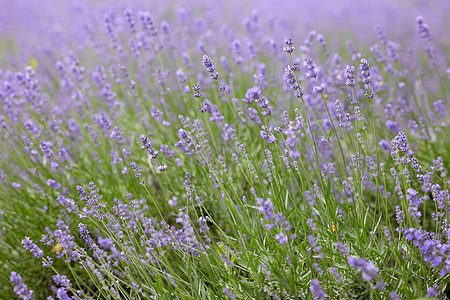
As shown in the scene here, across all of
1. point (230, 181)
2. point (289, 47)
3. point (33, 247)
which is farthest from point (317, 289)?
point (33, 247)

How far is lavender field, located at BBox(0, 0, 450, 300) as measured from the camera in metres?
1.80

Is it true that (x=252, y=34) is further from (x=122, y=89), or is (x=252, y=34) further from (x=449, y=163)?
(x=449, y=163)

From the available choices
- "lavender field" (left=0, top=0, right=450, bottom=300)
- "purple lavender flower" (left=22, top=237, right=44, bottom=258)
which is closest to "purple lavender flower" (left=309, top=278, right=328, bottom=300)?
"lavender field" (left=0, top=0, right=450, bottom=300)

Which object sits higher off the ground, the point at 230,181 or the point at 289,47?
the point at 289,47

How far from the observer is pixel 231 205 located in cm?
188

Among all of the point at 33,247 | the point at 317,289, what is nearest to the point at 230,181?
the point at 317,289

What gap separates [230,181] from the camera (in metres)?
1.85

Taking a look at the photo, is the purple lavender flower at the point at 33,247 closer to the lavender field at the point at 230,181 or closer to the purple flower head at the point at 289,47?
the lavender field at the point at 230,181

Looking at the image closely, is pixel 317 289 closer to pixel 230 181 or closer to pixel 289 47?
pixel 230 181

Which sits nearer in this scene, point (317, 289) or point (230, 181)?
point (317, 289)

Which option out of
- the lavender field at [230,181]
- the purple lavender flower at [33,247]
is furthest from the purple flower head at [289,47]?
the purple lavender flower at [33,247]

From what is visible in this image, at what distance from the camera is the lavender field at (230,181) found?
5.92ft

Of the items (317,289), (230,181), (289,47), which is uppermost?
(289,47)

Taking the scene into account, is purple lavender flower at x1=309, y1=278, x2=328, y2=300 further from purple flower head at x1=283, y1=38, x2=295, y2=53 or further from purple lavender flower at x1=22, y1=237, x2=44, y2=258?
purple lavender flower at x1=22, y1=237, x2=44, y2=258
